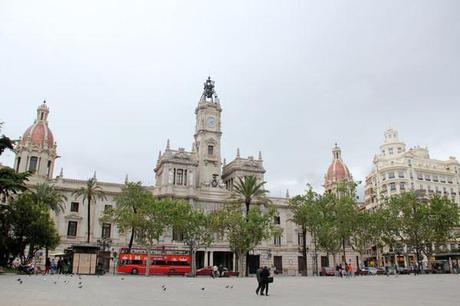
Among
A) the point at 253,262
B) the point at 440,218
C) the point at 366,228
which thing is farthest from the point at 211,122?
the point at 440,218

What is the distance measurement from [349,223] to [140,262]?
29081 millimetres

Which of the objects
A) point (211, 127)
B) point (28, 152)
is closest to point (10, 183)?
point (28, 152)

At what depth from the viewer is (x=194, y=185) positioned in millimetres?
72312

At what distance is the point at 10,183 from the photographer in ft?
107

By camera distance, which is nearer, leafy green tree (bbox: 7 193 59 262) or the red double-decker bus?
leafy green tree (bbox: 7 193 59 262)

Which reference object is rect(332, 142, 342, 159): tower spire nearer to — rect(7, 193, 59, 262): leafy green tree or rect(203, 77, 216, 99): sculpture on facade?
rect(203, 77, 216, 99): sculpture on facade

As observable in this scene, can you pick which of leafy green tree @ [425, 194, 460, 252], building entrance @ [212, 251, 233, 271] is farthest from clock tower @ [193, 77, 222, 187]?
leafy green tree @ [425, 194, 460, 252]

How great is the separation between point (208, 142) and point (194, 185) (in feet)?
33.2

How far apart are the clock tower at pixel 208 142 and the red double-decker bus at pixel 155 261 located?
2012 cm

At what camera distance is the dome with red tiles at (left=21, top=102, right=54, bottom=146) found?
7056cm

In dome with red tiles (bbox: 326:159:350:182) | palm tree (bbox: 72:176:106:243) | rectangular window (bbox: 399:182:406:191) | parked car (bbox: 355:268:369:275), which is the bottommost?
parked car (bbox: 355:268:369:275)

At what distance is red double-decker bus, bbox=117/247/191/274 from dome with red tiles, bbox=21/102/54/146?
27766 millimetres

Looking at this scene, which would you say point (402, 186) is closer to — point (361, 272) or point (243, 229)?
point (361, 272)

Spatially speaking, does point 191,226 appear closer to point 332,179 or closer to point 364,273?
point 364,273
